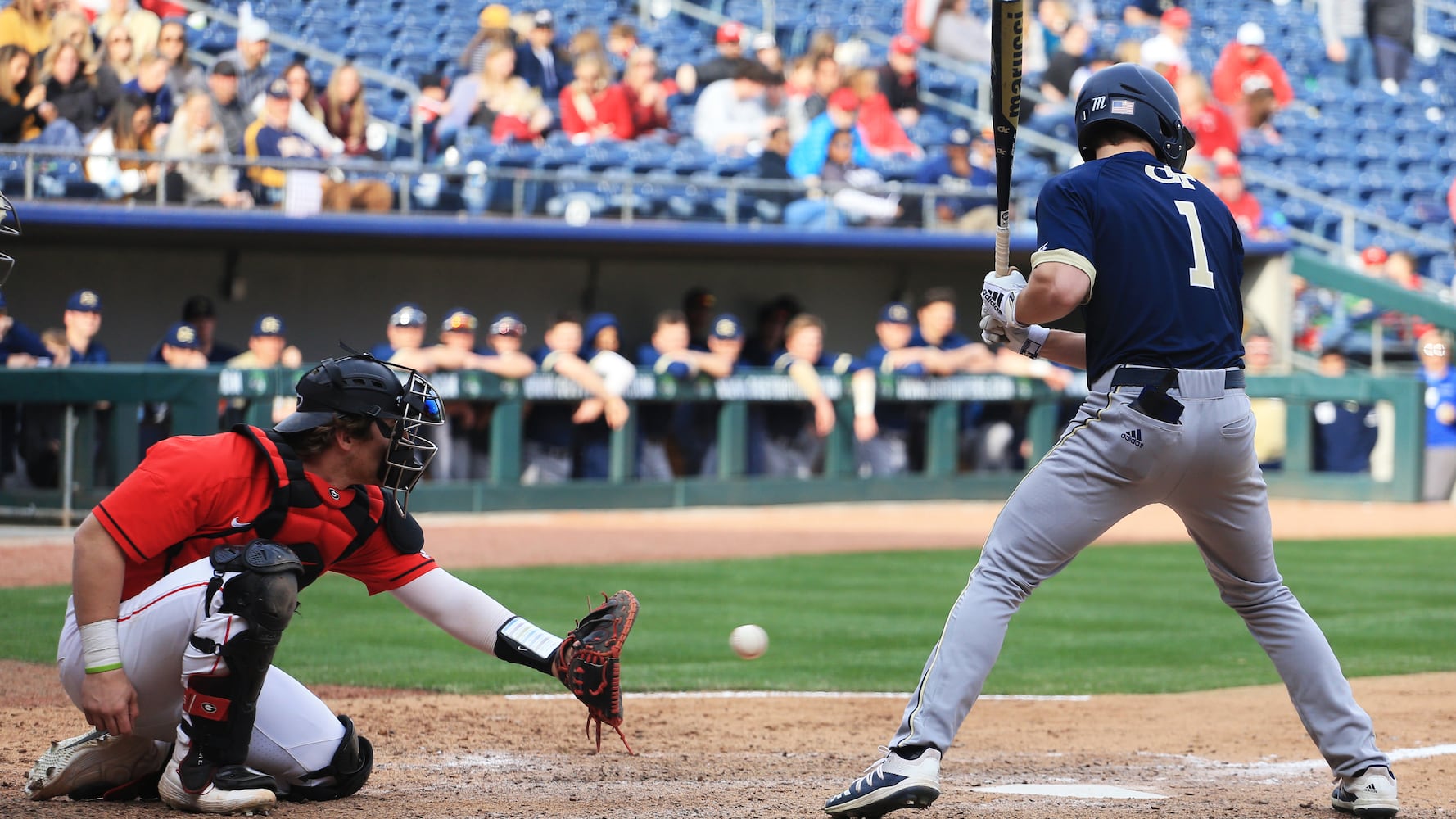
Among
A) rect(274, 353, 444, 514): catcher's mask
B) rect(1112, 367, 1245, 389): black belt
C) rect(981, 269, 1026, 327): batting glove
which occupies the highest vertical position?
rect(981, 269, 1026, 327): batting glove

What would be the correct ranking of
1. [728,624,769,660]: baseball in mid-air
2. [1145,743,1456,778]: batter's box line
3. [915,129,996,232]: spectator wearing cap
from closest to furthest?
[1145,743,1456,778]: batter's box line, [728,624,769,660]: baseball in mid-air, [915,129,996,232]: spectator wearing cap

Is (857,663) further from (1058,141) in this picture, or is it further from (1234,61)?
(1234,61)

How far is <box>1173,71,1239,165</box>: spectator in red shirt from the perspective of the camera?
17.1 m

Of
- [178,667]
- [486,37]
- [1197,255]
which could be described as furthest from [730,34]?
[178,667]

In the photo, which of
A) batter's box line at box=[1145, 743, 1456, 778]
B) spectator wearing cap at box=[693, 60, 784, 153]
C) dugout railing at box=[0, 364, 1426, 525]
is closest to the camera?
batter's box line at box=[1145, 743, 1456, 778]

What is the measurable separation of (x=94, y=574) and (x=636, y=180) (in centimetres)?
1013

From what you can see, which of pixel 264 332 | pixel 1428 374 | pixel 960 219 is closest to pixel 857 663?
pixel 264 332

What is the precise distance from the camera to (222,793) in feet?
12.3

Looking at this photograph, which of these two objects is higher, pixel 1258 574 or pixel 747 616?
pixel 1258 574

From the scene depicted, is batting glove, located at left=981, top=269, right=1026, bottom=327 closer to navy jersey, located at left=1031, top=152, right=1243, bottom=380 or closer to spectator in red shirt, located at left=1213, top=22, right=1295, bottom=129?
navy jersey, located at left=1031, top=152, right=1243, bottom=380

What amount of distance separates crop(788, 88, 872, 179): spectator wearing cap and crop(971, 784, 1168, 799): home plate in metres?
10.9

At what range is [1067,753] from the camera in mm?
4895

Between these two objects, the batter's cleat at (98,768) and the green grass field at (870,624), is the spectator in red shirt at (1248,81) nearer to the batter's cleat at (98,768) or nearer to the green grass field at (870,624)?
the green grass field at (870,624)

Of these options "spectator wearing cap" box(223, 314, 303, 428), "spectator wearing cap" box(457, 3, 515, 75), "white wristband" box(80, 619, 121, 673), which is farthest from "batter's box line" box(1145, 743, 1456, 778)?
"spectator wearing cap" box(457, 3, 515, 75)
